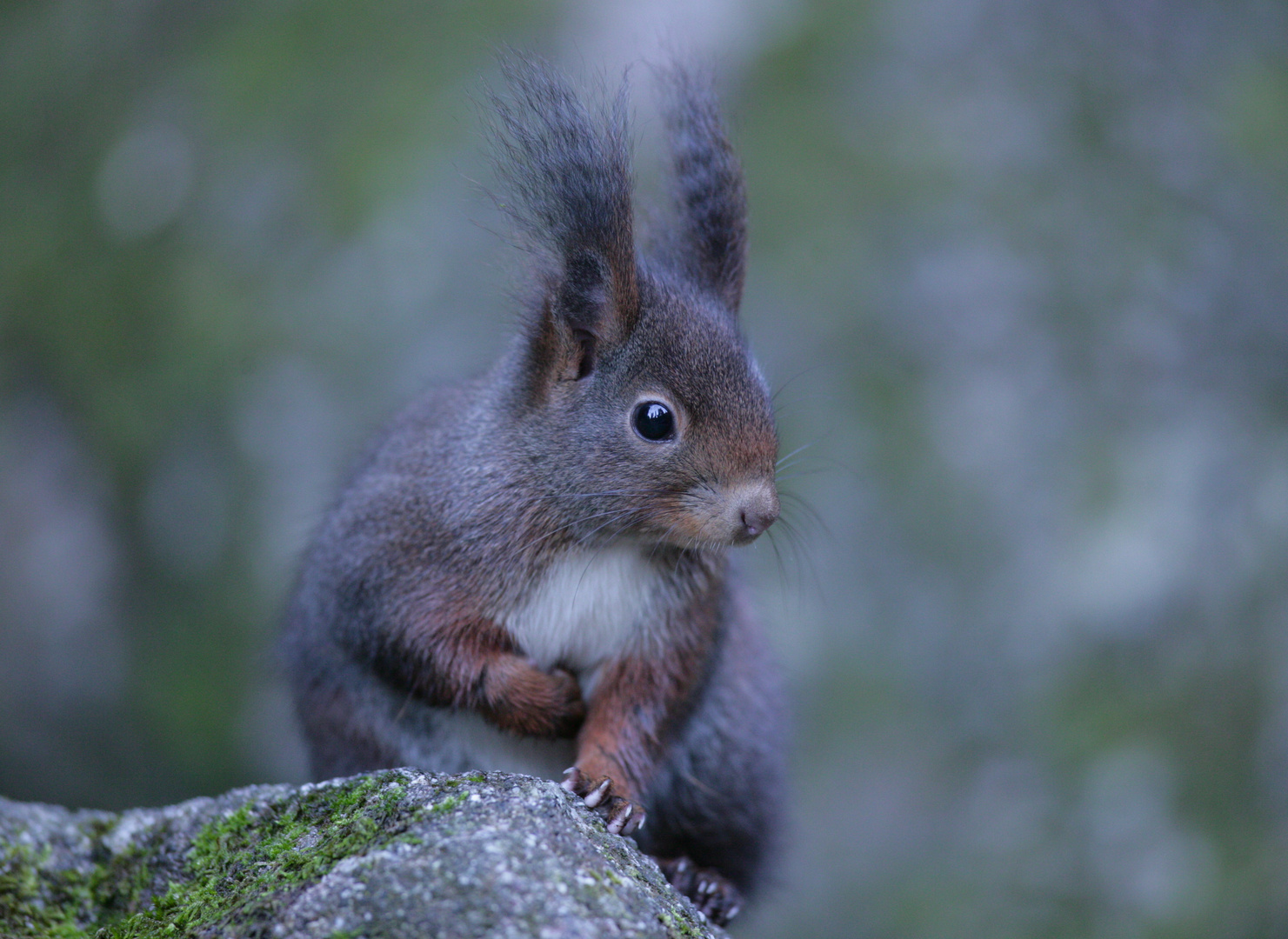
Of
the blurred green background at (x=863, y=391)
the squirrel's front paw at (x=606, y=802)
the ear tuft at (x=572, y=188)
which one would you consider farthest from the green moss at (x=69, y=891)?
the blurred green background at (x=863, y=391)

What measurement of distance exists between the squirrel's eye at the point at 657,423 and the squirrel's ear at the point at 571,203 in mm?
206

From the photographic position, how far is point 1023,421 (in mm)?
6219

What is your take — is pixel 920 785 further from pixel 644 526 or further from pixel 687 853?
pixel 644 526

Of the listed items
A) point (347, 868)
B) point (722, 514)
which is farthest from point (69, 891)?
point (722, 514)

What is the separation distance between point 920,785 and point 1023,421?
1.89 m

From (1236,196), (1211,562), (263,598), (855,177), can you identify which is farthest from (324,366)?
(1236,196)

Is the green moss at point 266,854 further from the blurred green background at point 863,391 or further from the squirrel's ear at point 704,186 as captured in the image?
the blurred green background at point 863,391

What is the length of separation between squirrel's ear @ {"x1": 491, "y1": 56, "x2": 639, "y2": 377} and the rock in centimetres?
121

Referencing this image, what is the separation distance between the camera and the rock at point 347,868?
2.05m

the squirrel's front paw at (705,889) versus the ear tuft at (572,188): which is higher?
the ear tuft at (572,188)

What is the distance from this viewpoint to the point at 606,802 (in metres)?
2.87

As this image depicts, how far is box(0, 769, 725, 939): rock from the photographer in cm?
205

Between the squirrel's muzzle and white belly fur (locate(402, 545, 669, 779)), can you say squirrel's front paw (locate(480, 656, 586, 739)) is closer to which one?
white belly fur (locate(402, 545, 669, 779))

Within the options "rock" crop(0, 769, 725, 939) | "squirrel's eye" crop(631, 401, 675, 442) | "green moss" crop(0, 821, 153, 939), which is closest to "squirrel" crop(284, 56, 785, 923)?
"squirrel's eye" crop(631, 401, 675, 442)
